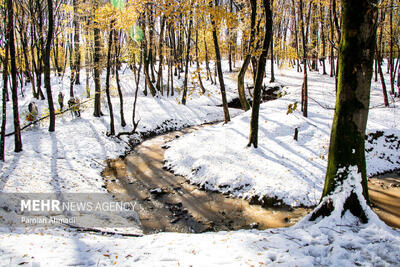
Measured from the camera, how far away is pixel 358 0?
4113 mm

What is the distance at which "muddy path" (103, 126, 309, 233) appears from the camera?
731 cm

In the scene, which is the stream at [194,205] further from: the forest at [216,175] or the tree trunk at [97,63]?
the tree trunk at [97,63]

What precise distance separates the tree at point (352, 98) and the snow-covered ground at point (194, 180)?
618mm

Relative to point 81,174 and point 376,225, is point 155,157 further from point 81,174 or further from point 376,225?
point 376,225

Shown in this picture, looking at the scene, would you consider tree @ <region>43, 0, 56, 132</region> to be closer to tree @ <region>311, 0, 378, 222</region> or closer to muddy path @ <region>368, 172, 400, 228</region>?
tree @ <region>311, 0, 378, 222</region>

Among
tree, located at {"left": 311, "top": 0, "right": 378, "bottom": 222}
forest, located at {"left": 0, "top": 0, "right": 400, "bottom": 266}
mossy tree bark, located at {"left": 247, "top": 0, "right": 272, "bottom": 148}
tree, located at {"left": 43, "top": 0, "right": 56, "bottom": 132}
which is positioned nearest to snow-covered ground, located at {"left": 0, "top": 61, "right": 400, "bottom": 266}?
forest, located at {"left": 0, "top": 0, "right": 400, "bottom": 266}

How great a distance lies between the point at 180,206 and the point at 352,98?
6288mm

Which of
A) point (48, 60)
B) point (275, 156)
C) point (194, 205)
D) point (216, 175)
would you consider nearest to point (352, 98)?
point (194, 205)

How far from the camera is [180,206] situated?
8.49 meters

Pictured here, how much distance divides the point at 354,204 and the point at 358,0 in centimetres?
369

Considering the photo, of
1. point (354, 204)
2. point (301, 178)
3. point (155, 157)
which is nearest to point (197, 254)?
point (354, 204)

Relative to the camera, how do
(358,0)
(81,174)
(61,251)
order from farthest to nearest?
(81,174)
(61,251)
(358,0)

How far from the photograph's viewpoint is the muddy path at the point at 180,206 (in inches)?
288

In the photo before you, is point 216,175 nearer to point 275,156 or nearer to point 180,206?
point 180,206
